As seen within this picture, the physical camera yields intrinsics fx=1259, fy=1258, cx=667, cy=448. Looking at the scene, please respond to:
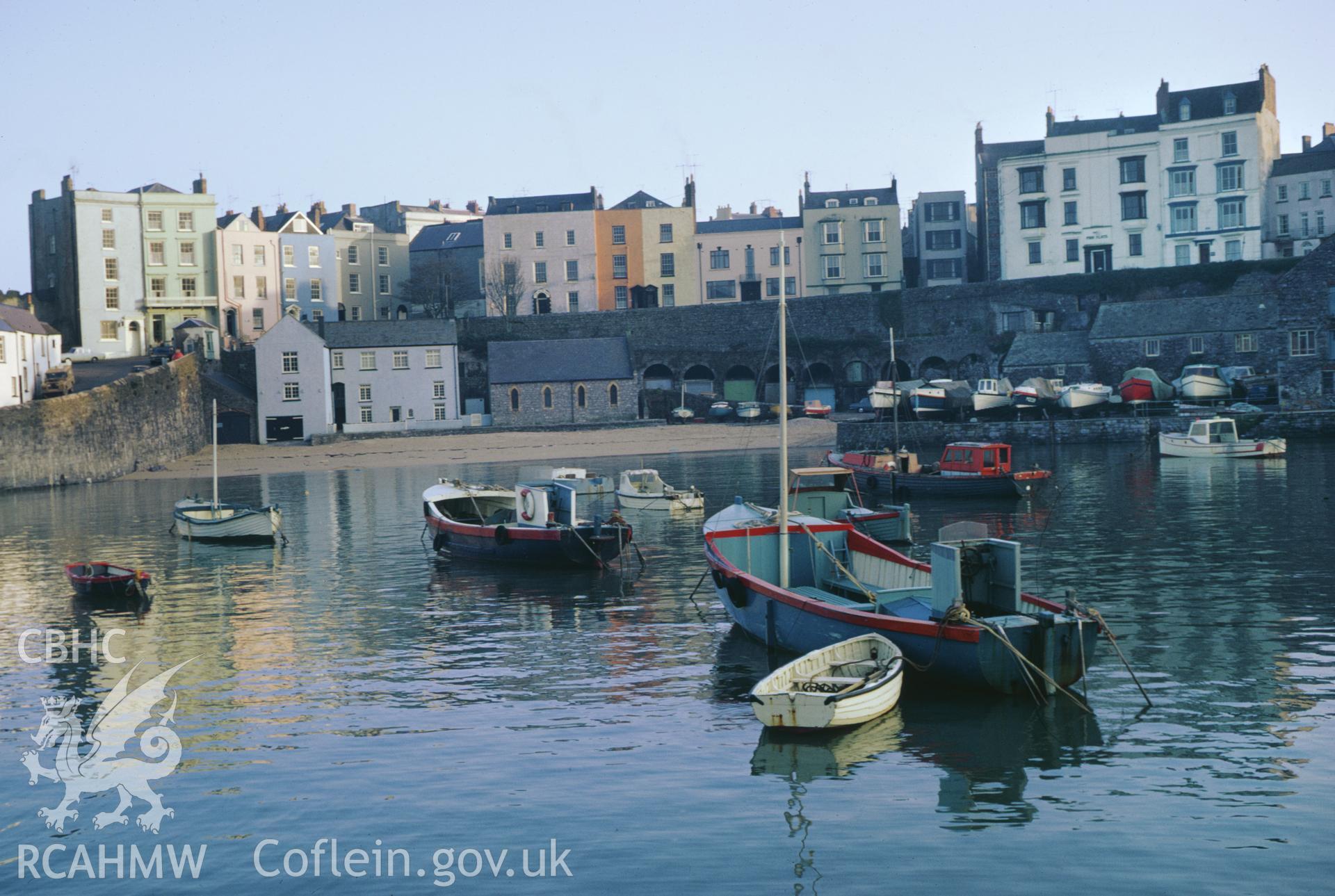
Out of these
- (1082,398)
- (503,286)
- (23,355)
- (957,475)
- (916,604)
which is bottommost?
(916,604)

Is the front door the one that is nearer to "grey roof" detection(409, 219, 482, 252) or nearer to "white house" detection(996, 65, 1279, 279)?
"white house" detection(996, 65, 1279, 279)

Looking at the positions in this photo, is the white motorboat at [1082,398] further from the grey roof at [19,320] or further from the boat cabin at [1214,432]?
the grey roof at [19,320]

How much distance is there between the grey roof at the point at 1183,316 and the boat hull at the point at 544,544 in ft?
181

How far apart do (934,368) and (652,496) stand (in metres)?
50.2

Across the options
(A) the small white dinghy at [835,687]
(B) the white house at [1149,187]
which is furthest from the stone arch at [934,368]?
(A) the small white dinghy at [835,687]

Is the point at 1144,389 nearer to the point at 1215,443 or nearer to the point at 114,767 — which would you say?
the point at 1215,443

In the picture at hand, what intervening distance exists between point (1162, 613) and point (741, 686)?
9343 millimetres

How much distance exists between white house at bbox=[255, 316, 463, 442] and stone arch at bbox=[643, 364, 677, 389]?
14652 millimetres

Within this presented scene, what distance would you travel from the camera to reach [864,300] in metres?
92.0

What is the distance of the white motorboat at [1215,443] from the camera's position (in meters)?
56.7

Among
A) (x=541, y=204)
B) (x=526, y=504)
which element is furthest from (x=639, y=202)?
(x=526, y=504)

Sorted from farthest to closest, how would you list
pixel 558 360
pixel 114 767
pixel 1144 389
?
pixel 558 360
pixel 1144 389
pixel 114 767

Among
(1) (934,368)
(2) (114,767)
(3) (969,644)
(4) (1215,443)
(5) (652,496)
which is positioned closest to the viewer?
(2) (114,767)

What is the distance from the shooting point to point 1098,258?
89.4 metres
